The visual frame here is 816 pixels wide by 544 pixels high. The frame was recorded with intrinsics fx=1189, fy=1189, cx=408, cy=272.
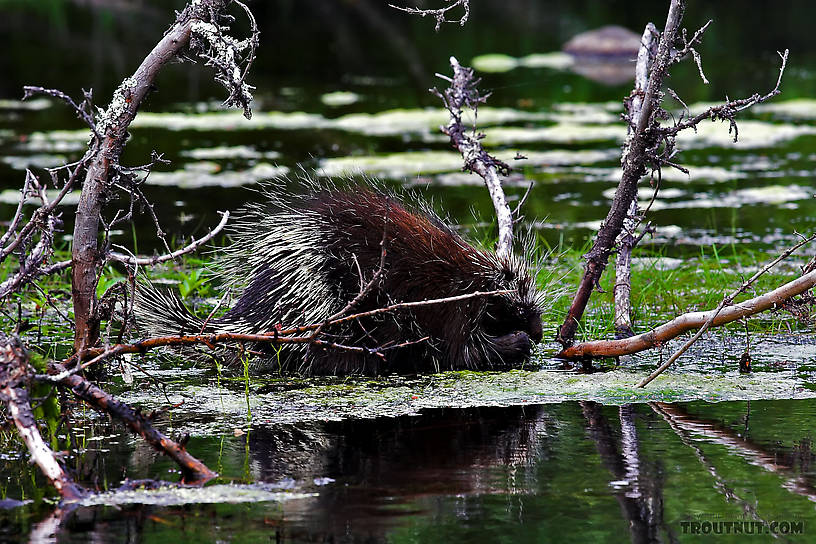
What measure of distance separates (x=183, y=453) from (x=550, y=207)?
6.78 m

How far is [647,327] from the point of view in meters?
6.46

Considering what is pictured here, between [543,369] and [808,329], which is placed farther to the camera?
[808,329]

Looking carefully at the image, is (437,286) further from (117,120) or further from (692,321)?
(117,120)

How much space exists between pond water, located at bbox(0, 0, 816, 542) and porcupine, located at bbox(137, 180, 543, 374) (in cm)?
26

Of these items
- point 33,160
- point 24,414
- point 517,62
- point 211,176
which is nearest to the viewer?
point 24,414

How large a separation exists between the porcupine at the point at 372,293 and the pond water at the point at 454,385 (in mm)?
259

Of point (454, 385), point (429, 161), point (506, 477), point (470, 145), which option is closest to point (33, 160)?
point (429, 161)

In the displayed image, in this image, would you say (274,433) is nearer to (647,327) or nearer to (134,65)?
(647,327)

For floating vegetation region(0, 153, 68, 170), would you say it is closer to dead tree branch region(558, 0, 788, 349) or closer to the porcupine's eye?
the porcupine's eye

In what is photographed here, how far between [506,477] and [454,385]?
133cm

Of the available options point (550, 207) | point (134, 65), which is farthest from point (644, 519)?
point (134, 65)

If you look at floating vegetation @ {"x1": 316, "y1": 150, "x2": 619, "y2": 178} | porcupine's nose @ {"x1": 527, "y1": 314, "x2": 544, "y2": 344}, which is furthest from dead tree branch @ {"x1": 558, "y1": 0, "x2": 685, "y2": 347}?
floating vegetation @ {"x1": 316, "y1": 150, "x2": 619, "y2": 178}

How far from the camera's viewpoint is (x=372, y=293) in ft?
18.2

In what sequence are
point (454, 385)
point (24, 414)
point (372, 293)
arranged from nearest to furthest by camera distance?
1. point (24, 414)
2. point (454, 385)
3. point (372, 293)
